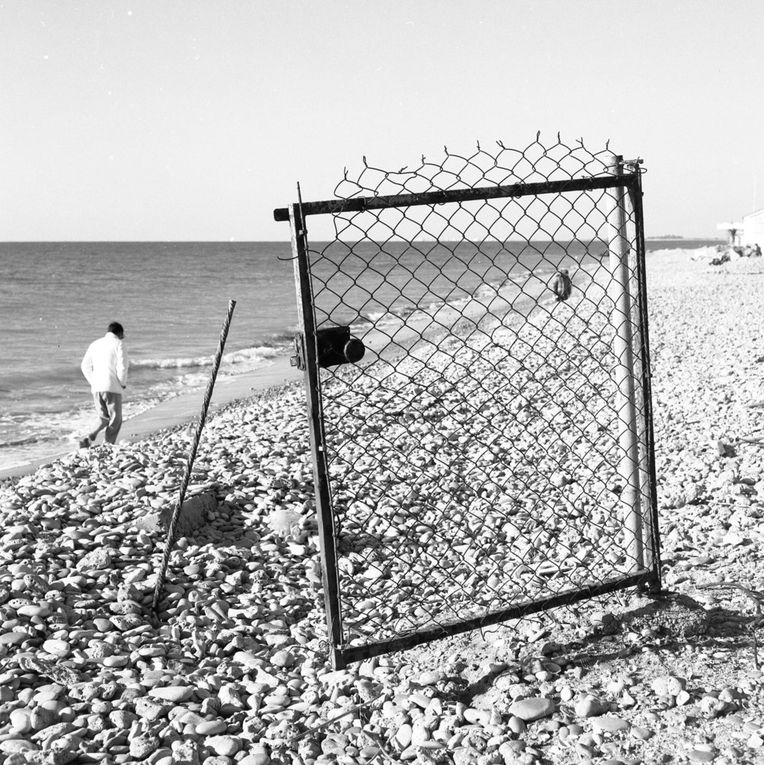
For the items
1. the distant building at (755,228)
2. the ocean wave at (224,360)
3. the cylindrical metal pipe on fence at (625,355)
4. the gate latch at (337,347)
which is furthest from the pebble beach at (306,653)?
the distant building at (755,228)

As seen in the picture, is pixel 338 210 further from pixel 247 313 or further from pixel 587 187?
pixel 247 313

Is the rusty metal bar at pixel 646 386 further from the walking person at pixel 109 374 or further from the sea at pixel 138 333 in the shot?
the walking person at pixel 109 374

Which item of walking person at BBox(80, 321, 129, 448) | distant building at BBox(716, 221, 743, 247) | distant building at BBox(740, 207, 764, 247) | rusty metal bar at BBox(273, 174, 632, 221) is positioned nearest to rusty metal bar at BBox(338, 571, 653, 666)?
rusty metal bar at BBox(273, 174, 632, 221)

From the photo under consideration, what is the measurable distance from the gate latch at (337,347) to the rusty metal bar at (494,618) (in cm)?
120

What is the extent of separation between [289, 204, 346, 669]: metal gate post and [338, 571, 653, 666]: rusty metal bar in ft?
0.37

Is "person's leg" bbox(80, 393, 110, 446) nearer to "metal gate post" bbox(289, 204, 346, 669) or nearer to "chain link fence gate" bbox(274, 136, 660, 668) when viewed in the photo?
"chain link fence gate" bbox(274, 136, 660, 668)

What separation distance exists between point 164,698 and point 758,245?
4418cm

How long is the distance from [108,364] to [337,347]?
25.5 feet

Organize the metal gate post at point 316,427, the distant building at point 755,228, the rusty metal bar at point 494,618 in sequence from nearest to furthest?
the metal gate post at point 316,427 < the rusty metal bar at point 494,618 < the distant building at point 755,228

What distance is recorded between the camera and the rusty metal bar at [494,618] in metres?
3.39

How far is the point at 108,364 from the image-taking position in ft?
33.6

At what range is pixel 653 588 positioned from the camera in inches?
155

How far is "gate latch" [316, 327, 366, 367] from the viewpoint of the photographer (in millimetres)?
3145

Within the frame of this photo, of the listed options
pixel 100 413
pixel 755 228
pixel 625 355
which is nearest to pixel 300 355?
pixel 625 355
